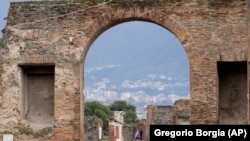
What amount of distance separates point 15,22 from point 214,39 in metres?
4.56

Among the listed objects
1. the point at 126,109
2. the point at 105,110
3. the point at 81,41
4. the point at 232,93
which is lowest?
the point at 232,93

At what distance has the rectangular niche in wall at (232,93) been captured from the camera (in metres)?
Answer: 17.3

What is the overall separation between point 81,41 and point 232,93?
3.63 meters

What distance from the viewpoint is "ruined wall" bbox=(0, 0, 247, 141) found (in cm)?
1673

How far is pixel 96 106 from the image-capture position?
243ft

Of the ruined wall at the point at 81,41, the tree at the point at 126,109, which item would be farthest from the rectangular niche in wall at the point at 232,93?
the tree at the point at 126,109

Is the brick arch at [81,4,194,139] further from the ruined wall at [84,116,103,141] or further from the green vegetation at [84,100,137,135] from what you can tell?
the green vegetation at [84,100,137,135]

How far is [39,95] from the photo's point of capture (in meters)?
18.2

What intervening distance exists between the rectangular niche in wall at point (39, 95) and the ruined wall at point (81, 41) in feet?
A: 1.41

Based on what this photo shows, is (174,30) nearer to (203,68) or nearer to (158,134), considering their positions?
(203,68)

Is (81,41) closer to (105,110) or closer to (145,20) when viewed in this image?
(145,20)

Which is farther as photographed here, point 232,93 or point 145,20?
point 232,93

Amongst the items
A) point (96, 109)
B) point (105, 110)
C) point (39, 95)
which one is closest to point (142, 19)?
point (39, 95)

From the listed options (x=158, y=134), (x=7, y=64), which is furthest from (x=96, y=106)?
(x=158, y=134)
